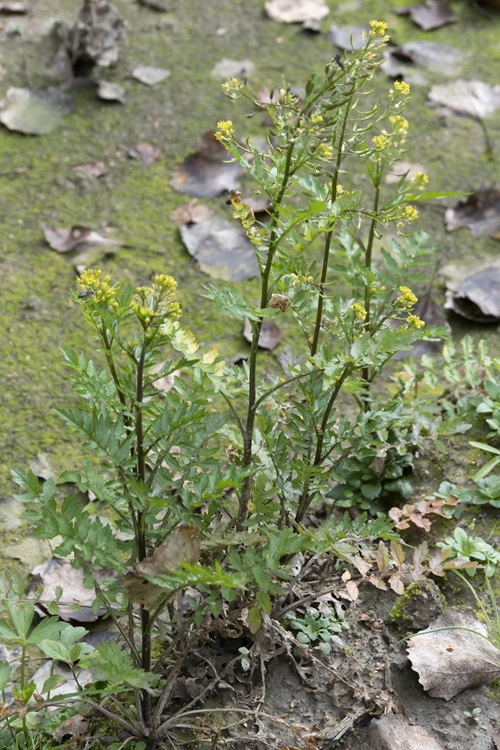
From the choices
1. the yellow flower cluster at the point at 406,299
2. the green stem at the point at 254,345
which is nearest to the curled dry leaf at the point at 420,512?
the green stem at the point at 254,345

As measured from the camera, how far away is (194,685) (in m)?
1.71

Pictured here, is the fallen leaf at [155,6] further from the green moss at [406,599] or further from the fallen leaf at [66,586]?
the green moss at [406,599]

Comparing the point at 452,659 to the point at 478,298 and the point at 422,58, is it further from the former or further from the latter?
the point at 422,58

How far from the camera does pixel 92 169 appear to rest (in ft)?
10.9

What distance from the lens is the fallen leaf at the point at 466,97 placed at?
3.74 m

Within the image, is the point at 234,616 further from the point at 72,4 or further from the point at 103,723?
the point at 72,4

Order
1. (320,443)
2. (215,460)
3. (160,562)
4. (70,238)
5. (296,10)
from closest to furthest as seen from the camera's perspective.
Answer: (160,562), (215,460), (320,443), (70,238), (296,10)

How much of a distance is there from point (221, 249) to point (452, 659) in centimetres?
171

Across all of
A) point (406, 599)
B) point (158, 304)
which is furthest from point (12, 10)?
point (406, 599)

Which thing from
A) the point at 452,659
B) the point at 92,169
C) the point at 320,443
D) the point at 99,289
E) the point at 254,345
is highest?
the point at 99,289

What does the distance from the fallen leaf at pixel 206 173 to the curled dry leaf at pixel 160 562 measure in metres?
2.03

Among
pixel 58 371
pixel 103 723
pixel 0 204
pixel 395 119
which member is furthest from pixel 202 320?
pixel 103 723

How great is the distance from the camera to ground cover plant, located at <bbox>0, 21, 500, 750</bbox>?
1414 millimetres

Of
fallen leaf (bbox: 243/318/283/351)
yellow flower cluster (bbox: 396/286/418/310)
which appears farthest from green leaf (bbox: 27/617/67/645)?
fallen leaf (bbox: 243/318/283/351)
